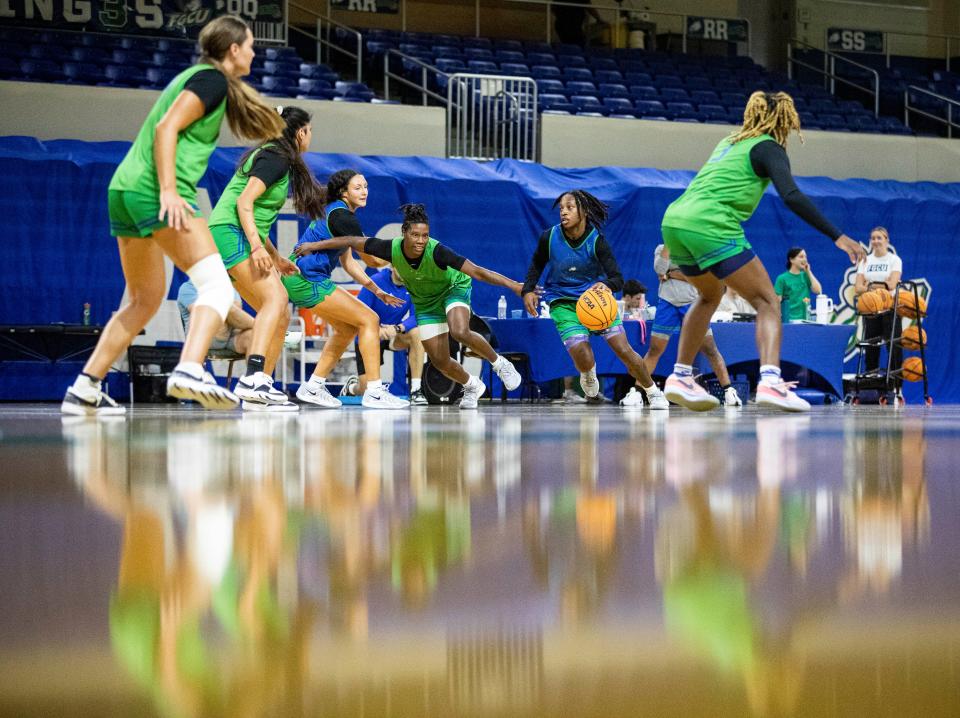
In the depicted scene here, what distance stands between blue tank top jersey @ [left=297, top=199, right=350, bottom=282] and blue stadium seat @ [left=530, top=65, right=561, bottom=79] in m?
9.51

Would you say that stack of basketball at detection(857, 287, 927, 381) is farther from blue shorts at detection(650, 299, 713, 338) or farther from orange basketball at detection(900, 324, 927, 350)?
blue shorts at detection(650, 299, 713, 338)

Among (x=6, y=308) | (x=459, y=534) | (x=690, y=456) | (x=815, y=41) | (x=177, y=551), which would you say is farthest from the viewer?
(x=815, y=41)

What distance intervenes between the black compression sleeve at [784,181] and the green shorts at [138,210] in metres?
2.93

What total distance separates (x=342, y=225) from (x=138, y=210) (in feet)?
11.5

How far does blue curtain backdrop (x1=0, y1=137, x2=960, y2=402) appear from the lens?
1248 centimetres

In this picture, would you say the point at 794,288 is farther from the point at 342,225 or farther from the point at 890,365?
the point at 342,225

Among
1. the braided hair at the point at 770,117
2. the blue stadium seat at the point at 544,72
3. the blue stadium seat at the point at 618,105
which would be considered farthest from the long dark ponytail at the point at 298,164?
the blue stadium seat at the point at 544,72

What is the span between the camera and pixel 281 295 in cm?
679

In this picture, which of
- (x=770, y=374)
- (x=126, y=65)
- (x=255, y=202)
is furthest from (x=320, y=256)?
(x=126, y=65)

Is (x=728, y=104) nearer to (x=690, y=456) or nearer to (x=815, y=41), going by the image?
(x=815, y=41)

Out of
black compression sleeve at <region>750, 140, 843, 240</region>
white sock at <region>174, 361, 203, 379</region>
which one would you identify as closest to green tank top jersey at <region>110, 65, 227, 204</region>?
white sock at <region>174, 361, 203, 379</region>

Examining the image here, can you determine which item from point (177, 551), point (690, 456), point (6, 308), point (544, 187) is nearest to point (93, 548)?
point (177, 551)

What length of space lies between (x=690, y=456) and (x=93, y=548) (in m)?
1.79

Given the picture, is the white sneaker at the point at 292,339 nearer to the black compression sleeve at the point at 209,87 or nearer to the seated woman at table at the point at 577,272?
the seated woman at table at the point at 577,272
